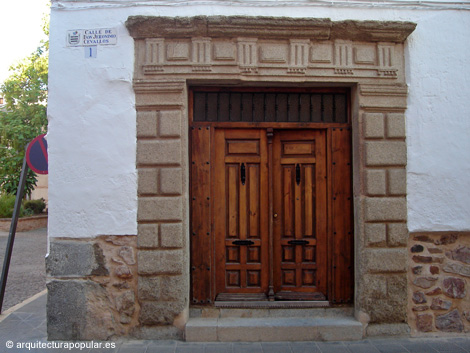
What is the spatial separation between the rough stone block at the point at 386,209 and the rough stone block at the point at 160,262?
2.16m

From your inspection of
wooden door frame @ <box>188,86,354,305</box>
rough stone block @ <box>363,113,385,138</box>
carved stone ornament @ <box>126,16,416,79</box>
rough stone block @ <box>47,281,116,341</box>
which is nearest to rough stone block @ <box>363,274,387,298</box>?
wooden door frame @ <box>188,86,354,305</box>

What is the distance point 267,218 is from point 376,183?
1294mm

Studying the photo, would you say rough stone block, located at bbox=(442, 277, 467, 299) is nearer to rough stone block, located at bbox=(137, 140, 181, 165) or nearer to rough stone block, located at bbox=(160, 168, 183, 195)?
rough stone block, located at bbox=(160, 168, 183, 195)

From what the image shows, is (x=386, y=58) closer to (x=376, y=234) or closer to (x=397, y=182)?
(x=397, y=182)

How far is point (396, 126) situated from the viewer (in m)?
4.09

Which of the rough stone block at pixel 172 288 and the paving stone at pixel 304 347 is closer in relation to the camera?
the paving stone at pixel 304 347

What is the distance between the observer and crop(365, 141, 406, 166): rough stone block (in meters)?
4.09

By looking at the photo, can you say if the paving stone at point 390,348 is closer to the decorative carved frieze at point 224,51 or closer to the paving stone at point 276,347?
the paving stone at point 276,347

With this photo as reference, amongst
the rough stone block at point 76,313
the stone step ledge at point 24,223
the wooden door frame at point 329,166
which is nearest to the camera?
the rough stone block at point 76,313

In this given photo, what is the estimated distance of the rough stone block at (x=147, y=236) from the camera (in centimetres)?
399

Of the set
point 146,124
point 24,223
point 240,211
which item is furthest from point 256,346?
point 24,223

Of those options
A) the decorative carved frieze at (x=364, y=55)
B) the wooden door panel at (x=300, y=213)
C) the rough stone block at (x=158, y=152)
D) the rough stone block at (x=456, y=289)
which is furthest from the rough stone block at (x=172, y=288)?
the decorative carved frieze at (x=364, y=55)

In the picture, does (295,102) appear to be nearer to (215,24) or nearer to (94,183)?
(215,24)

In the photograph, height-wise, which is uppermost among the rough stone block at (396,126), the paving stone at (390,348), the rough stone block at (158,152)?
the rough stone block at (396,126)
